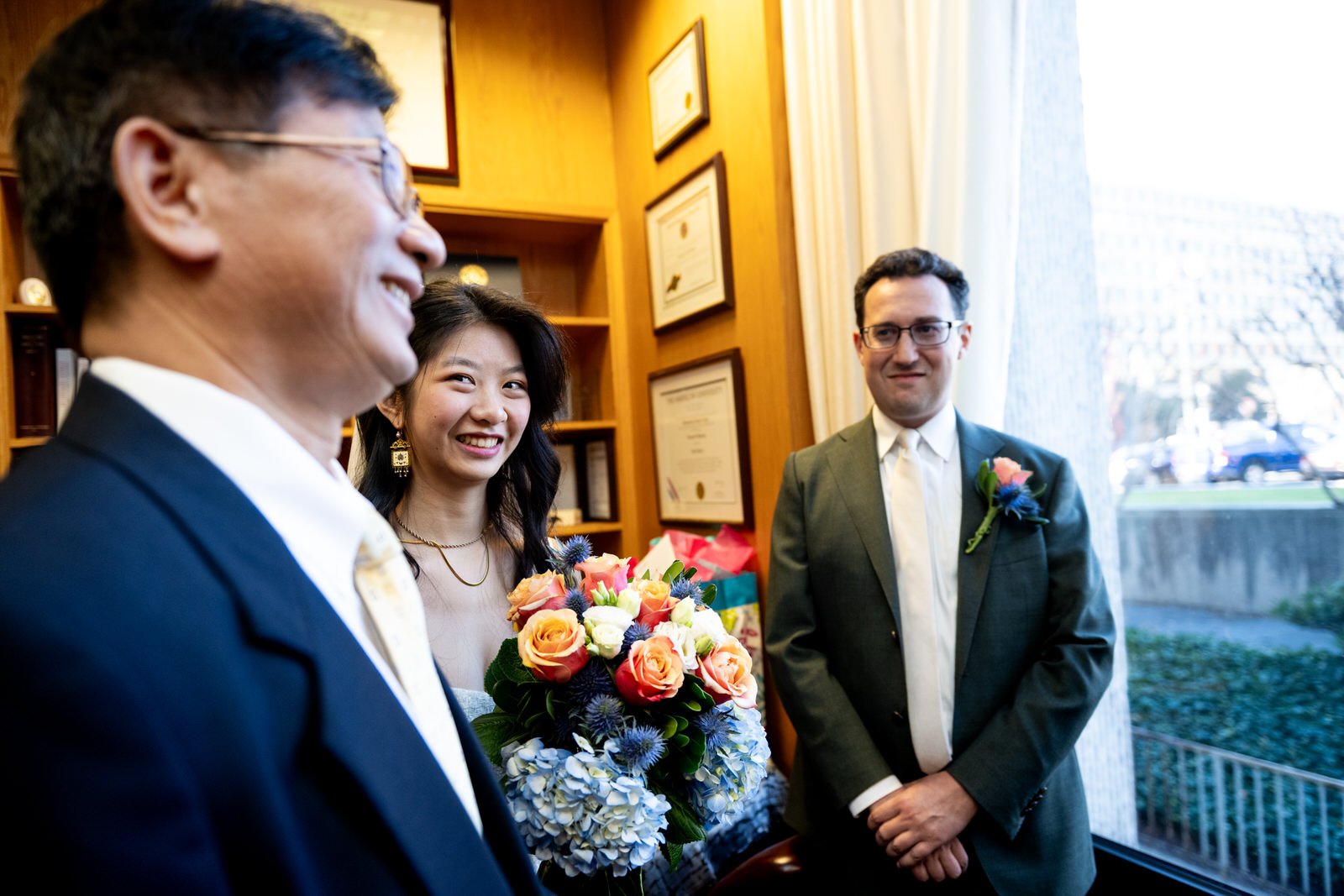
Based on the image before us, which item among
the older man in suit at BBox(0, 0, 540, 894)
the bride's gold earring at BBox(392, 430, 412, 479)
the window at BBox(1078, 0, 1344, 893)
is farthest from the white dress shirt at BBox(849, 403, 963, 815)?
the older man in suit at BBox(0, 0, 540, 894)

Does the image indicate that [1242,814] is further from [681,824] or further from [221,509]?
[221,509]

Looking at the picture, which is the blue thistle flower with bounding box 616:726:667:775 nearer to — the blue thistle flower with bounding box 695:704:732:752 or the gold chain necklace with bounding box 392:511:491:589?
the blue thistle flower with bounding box 695:704:732:752

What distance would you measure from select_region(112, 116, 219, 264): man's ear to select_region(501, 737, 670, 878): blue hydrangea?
0.76m

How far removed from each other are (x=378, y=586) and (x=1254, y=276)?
1986mm

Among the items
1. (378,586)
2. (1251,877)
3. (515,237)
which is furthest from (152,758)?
(515,237)

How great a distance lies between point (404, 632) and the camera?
0.73m

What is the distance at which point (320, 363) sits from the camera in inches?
27.3

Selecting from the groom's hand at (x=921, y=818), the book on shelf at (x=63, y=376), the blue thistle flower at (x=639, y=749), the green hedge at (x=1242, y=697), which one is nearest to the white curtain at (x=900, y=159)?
the green hedge at (x=1242, y=697)

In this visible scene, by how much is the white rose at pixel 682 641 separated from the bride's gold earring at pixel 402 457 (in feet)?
2.48

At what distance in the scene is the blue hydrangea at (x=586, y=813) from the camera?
3.46 ft

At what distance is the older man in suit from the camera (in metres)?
0.45

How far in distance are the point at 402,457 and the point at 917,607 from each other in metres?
1.14

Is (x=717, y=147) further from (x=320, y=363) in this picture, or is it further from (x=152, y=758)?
(x=152, y=758)

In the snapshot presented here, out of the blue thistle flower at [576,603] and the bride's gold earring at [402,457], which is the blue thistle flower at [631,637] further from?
the bride's gold earring at [402,457]
